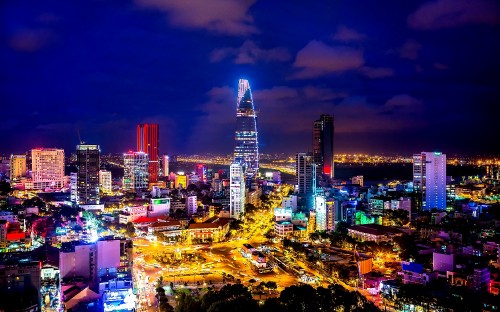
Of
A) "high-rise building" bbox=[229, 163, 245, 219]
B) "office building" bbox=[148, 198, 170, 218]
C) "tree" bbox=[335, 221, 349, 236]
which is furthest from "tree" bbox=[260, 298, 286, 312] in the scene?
"office building" bbox=[148, 198, 170, 218]

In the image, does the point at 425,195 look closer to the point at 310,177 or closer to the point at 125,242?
the point at 310,177

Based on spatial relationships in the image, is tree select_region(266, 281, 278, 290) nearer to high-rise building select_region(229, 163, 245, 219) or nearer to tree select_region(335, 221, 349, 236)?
tree select_region(335, 221, 349, 236)

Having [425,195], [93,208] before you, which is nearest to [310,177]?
[425,195]

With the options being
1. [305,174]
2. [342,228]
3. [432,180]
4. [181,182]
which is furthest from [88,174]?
[432,180]

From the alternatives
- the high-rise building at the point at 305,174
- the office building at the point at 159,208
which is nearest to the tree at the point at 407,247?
the office building at the point at 159,208

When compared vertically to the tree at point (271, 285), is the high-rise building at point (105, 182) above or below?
above

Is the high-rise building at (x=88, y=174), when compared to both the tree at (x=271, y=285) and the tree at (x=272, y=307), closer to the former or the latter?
the tree at (x=271, y=285)

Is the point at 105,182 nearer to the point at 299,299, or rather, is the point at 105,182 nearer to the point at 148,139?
the point at 148,139
